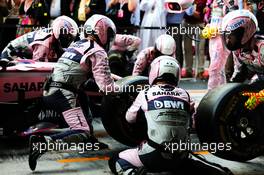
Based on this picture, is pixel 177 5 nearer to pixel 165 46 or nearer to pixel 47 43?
pixel 165 46

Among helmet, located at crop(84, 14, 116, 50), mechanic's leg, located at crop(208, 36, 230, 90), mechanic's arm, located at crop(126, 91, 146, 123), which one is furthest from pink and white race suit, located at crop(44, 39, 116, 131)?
mechanic's leg, located at crop(208, 36, 230, 90)

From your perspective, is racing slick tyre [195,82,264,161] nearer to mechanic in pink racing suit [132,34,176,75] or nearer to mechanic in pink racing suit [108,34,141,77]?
mechanic in pink racing suit [132,34,176,75]

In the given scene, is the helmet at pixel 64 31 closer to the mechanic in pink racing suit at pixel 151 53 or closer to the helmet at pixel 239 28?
the mechanic in pink racing suit at pixel 151 53

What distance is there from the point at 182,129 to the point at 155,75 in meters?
0.59

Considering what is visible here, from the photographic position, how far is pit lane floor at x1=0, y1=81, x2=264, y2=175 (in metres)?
6.04

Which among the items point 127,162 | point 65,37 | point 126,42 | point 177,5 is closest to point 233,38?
point 127,162

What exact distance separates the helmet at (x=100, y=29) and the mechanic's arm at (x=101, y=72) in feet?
1.12

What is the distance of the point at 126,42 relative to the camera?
390 inches

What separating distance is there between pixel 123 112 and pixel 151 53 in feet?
5.81

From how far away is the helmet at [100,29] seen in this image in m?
6.67

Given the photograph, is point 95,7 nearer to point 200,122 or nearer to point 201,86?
point 201,86

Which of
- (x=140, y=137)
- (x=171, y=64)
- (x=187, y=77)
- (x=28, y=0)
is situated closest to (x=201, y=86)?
(x=187, y=77)

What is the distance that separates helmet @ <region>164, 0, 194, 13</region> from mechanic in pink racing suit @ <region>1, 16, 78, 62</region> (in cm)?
316

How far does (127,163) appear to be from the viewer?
5512 mm
